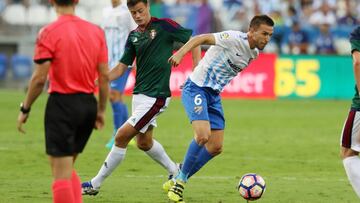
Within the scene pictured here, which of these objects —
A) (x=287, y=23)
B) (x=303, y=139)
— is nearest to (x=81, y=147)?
(x=303, y=139)

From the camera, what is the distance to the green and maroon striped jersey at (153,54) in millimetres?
10781

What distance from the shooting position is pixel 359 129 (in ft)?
30.6

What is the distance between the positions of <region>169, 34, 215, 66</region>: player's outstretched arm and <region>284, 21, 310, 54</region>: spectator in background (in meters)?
19.0

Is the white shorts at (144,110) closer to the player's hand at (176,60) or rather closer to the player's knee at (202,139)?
the player's knee at (202,139)

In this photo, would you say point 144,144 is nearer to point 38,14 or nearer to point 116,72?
point 116,72

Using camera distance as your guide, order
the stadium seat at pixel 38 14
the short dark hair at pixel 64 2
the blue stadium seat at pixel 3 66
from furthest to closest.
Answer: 1. the stadium seat at pixel 38 14
2. the blue stadium seat at pixel 3 66
3. the short dark hair at pixel 64 2

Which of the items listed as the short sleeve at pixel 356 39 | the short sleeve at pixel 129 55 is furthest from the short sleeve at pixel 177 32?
the short sleeve at pixel 356 39

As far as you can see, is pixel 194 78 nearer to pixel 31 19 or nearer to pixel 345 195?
pixel 345 195

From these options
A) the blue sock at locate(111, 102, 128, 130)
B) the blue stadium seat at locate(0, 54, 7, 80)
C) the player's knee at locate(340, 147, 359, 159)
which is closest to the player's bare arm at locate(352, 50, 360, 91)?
the player's knee at locate(340, 147, 359, 159)

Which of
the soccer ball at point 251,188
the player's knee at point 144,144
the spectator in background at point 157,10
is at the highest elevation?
the player's knee at point 144,144

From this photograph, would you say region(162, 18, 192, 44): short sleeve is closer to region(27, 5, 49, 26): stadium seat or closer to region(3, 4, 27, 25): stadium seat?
region(27, 5, 49, 26): stadium seat

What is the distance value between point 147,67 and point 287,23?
20.0m

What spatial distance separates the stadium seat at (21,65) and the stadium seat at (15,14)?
1.77 m

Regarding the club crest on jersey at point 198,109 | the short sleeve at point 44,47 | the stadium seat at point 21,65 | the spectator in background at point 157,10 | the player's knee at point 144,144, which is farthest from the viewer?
the stadium seat at point 21,65
